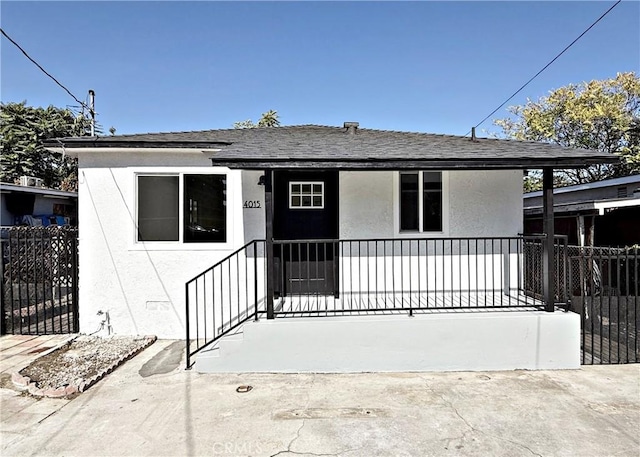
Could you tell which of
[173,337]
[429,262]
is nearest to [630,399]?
[429,262]

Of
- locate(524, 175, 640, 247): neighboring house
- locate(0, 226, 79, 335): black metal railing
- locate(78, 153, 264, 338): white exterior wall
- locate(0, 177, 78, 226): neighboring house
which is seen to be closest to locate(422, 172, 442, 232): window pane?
locate(78, 153, 264, 338): white exterior wall

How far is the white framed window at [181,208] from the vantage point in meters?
5.71

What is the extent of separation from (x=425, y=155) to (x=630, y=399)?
3564 millimetres

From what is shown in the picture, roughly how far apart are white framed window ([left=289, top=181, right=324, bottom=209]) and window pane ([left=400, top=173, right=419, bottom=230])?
1.36 meters

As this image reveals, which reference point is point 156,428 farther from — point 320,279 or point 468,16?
point 468,16

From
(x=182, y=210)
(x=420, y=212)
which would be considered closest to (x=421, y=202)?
(x=420, y=212)

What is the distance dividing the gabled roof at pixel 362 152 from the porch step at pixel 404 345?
2051 mm

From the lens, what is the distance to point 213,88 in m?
12.1

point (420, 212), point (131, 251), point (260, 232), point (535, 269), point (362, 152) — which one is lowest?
point (535, 269)

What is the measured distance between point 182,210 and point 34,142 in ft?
66.2

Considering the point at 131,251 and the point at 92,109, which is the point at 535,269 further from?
the point at 92,109

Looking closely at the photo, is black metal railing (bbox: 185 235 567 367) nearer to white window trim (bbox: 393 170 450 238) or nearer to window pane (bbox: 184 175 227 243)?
white window trim (bbox: 393 170 450 238)

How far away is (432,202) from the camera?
5742mm

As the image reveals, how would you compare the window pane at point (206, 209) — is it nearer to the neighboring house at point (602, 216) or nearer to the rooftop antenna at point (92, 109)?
the neighboring house at point (602, 216)
